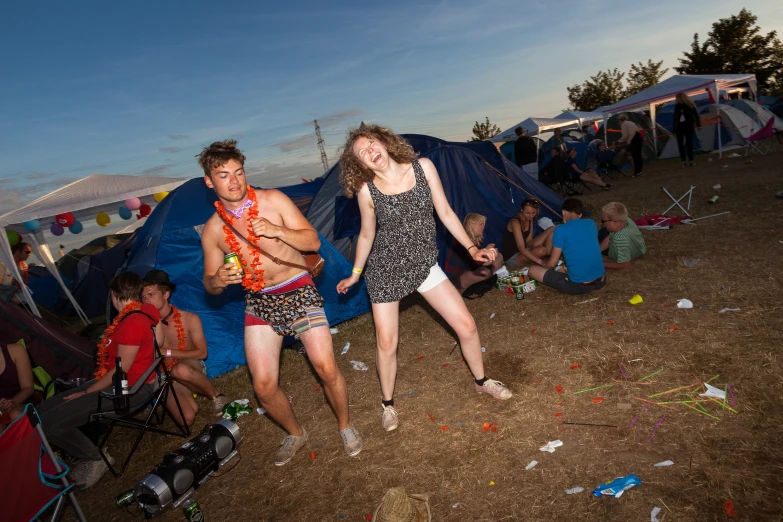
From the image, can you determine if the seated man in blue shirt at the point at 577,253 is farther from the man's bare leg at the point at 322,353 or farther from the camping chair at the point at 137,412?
the camping chair at the point at 137,412

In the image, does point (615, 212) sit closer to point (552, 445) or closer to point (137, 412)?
point (552, 445)

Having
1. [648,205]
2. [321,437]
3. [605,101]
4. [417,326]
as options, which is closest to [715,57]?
[605,101]

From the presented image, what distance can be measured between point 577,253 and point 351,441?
325 cm

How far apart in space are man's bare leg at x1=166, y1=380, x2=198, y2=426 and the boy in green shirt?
16.5 feet

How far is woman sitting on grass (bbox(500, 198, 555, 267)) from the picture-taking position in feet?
21.2

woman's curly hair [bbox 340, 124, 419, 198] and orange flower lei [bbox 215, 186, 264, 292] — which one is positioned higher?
woman's curly hair [bbox 340, 124, 419, 198]

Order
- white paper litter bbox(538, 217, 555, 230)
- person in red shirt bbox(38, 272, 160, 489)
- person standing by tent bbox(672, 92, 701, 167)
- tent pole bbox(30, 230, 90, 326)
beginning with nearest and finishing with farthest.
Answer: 1. person in red shirt bbox(38, 272, 160, 489)
2. white paper litter bbox(538, 217, 555, 230)
3. tent pole bbox(30, 230, 90, 326)
4. person standing by tent bbox(672, 92, 701, 167)

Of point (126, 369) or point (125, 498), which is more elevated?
point (126, 369)

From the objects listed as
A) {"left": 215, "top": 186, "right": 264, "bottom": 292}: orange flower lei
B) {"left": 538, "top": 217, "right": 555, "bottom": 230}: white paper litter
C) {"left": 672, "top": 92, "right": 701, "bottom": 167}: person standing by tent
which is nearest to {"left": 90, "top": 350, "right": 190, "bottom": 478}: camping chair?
{"left": 215, "top": 186, "right": 264, "bottom": 292}: orange flower lei

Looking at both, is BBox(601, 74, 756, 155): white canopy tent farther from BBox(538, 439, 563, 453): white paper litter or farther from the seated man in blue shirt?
BBox(538, 439, 563, 453): white paper litter

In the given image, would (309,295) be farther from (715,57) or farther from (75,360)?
(715,57)

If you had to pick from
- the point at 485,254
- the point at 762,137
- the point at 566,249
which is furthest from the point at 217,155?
the point at 762,137

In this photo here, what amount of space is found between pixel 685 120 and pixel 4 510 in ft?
49.4

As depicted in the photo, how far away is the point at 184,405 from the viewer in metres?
4.39
